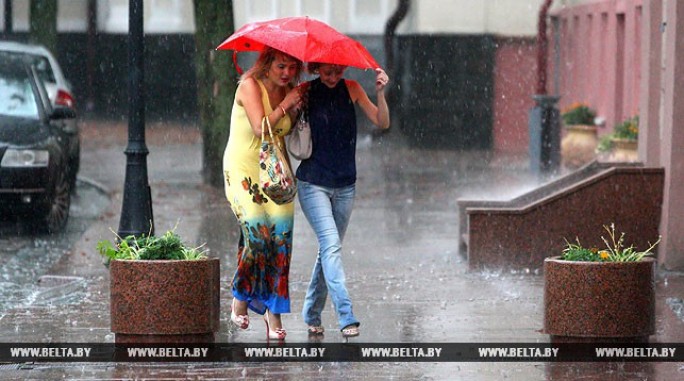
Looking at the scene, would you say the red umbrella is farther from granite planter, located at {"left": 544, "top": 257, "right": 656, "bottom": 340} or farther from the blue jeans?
granite planter, located at {"left": 544, "top": 257, "right": 656, "bottom": 340}

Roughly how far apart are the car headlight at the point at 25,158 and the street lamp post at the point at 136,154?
2419 millimetres

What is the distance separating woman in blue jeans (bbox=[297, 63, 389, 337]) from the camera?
8852 mm

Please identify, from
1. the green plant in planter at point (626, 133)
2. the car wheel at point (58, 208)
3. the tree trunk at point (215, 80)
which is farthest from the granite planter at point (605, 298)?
the tree trunk at point (215, 80)

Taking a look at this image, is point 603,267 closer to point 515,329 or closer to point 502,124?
point 515,329

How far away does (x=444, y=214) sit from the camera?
1753cm

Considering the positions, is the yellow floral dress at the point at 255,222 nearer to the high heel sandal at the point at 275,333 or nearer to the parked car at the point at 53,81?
the high heel sandal at the point at 275,333

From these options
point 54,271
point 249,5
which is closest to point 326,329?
point 54,271

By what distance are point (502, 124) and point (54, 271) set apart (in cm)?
1970

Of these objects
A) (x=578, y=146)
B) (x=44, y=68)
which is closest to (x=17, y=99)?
(x=44, y=68)

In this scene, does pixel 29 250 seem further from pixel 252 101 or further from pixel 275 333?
pixel 252 101

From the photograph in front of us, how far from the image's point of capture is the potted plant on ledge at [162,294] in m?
8.52

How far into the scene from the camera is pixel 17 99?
15.6 m

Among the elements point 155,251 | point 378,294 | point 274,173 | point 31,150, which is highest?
point 274,173

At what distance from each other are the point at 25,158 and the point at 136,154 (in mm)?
2694
